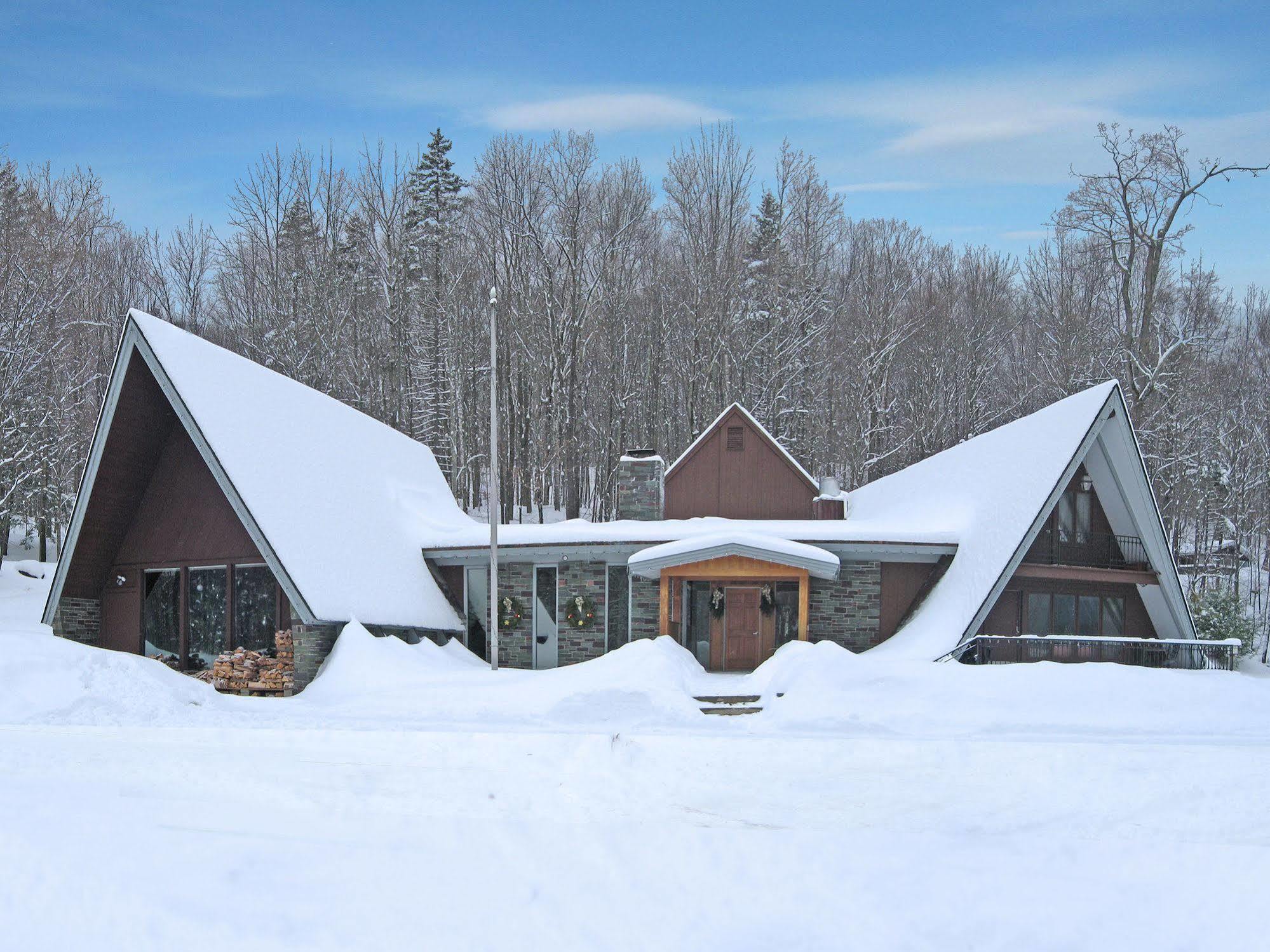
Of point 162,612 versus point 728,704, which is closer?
point 728,704

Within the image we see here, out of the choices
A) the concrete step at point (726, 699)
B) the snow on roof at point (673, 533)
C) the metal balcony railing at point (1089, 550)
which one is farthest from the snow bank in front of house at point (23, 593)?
the metal balcony railing at point (1089, 550)

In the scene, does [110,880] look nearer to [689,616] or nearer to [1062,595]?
[689,616]

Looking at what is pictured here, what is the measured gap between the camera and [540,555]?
61.7ft

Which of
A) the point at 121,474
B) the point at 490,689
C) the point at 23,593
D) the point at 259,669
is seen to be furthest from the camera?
the point at 23,593

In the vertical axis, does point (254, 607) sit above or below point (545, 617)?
above

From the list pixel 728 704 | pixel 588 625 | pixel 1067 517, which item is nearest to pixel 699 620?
pixel 588 625

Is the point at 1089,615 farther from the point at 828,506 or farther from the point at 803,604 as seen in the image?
the point at 828,506

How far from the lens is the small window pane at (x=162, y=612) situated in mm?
16922

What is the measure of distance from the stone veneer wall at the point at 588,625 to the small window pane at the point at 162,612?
6780 mm

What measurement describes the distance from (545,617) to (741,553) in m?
4.23

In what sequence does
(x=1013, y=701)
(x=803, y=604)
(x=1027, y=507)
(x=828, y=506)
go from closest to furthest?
(x=1013, y=701) → (x=1027, y=507) → (x=803, y=604) → (x=828, y=506)

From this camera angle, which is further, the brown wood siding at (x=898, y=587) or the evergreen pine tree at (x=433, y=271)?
the evergreen pine tree at (x=433, y=271)

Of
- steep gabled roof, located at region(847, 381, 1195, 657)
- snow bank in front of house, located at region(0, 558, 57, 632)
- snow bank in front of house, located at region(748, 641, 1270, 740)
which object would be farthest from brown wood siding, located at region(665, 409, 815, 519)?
snow bank in front of house, located at region(0, 558, 57, 632)

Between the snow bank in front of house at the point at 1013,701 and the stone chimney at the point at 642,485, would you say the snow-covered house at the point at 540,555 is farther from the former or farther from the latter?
the snow bank in front of house at the point at 1013,701
